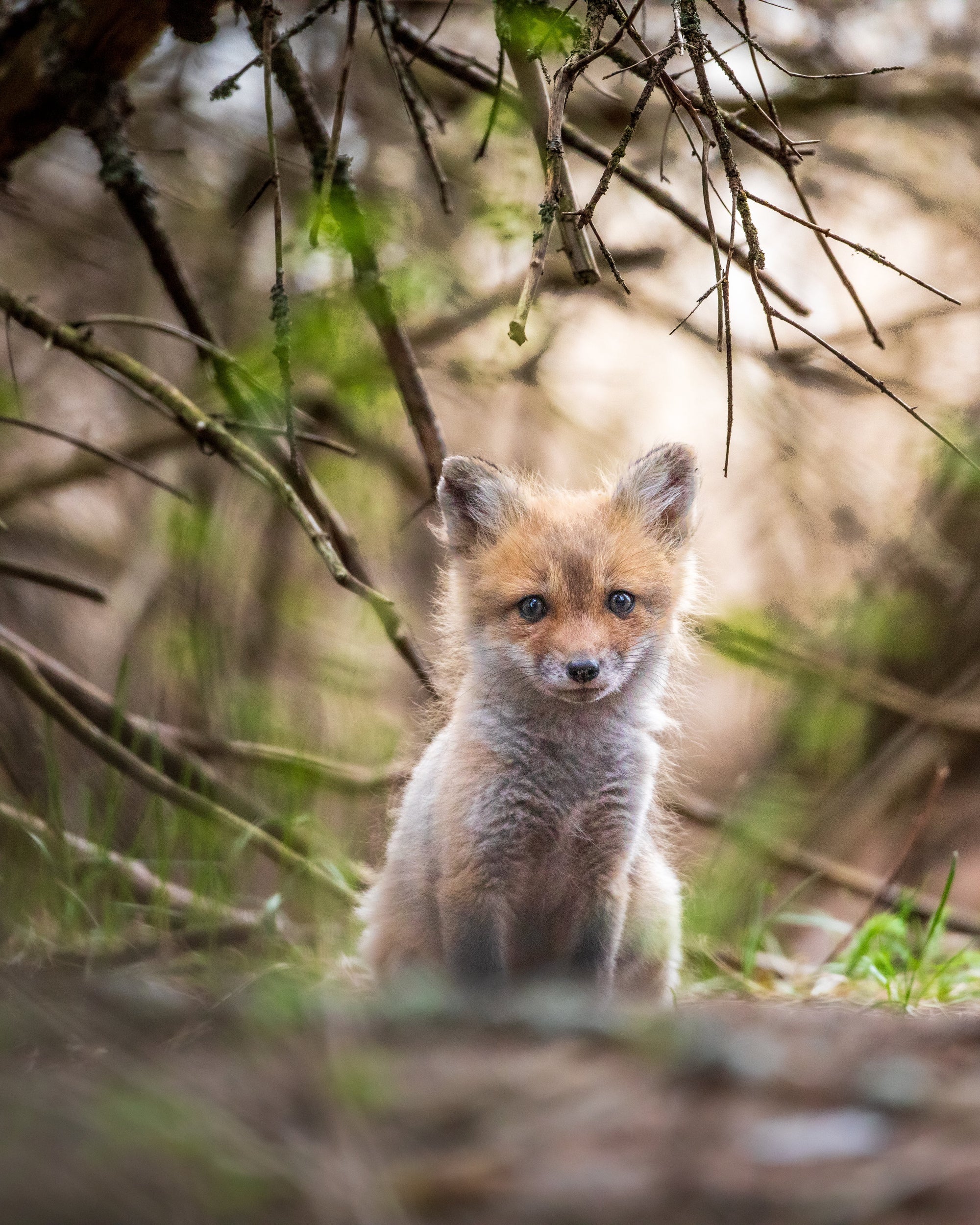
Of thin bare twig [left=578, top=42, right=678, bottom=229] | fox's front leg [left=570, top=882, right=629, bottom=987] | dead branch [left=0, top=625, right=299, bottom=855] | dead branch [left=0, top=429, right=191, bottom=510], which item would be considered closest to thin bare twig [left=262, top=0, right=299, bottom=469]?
thin bare twig [left=578, top=42, right=678, bottom=229]

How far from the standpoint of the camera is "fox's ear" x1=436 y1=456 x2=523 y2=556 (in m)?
3.46

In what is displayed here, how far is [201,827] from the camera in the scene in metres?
4.34

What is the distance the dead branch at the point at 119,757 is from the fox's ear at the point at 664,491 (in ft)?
6.06

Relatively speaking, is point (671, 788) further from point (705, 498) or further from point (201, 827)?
point (705, 498)

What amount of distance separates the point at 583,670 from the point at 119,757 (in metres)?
1.86

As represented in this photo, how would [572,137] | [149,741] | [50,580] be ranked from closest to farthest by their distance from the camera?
[572,137] < [50,580] < [149,741]

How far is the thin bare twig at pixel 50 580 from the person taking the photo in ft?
13.4

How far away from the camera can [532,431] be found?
802cm

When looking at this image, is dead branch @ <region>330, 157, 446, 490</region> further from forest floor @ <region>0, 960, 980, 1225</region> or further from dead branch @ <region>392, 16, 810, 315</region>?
forest floor @ <region>0, 960, 980, 1225</region>

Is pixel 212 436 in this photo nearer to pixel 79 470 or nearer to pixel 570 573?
pixel 570 573

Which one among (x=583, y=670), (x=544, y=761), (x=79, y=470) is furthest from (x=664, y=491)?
(x=79, y=470)

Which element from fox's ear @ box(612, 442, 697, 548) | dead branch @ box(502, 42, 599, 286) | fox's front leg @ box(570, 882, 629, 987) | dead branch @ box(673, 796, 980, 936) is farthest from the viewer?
dead branch @ box(673, 796, 980, 936)

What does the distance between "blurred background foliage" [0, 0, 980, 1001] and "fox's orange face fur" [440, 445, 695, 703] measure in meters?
1.73

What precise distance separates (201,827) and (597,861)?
71.2 inches
